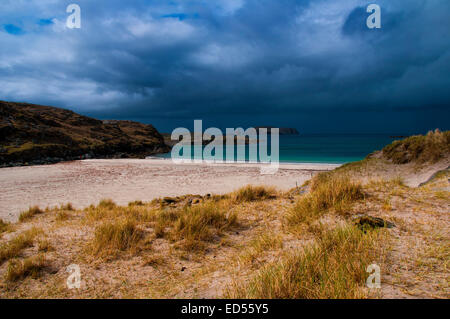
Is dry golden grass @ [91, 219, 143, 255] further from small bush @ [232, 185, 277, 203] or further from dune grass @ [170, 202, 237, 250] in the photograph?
small bush @ [232, 185, 277, 203]

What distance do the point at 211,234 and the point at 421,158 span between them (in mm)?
10522

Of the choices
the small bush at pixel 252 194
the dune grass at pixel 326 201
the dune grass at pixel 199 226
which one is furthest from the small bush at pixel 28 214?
the dune grass at pixel 326 201

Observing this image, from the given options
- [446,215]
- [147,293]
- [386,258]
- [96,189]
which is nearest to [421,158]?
[446,215]

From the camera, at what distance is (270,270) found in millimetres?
2861

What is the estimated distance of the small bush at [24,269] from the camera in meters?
3.54

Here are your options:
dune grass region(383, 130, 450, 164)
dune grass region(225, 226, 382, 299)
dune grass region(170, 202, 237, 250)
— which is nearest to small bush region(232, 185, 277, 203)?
dune grass region(170, 202, 237, 250)

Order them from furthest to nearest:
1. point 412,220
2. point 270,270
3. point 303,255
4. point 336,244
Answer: point 412,220, point 336,244, point 303,255, point 270,270

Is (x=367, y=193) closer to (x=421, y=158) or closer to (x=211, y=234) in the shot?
(x=211, y=234)

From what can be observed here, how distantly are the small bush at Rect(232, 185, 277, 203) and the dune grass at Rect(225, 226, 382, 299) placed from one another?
4.64m

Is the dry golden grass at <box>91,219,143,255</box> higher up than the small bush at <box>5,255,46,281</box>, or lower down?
higher up

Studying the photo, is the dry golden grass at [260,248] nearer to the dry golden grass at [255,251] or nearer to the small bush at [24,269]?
the dry golden grass at [255,251]

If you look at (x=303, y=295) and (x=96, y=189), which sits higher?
(x=303, y=295)

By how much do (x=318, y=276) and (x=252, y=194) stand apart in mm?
5382

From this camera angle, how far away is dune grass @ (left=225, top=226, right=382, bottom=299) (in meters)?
2.40
